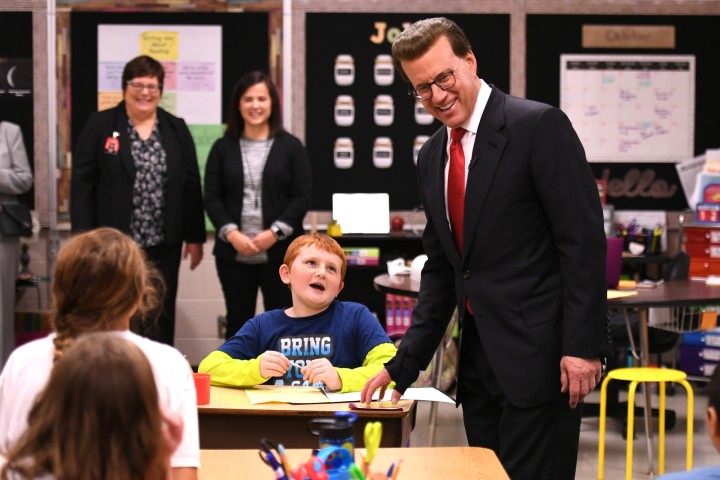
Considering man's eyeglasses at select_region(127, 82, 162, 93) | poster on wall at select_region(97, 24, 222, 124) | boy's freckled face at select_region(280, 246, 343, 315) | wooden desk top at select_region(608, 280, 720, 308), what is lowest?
wooden desk top at select_region(608, 280, 720, 308)

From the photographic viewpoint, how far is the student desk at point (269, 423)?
8.85 feet

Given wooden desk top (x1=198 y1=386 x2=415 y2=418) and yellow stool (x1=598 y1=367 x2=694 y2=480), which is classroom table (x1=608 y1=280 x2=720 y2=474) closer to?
yellow stool (x1=598 y1=367 x2=694 y2=480)

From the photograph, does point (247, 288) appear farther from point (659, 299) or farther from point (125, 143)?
point (659, 299)

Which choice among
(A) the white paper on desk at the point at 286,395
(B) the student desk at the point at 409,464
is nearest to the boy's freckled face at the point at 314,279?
(A) the white paper on desk at the point at 286,395

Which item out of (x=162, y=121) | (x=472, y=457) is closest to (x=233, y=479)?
(x=472, y=457)

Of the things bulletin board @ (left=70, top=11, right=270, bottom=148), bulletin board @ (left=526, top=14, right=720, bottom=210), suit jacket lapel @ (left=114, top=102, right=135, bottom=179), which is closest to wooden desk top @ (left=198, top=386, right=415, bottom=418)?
suit jacket lapel @ (left=114, top=102, right=135, bottom=179)

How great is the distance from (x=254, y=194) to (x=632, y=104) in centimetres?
290

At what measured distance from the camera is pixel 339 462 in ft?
5.88

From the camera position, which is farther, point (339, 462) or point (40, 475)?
point (339, 462)

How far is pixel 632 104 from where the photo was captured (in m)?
6.93

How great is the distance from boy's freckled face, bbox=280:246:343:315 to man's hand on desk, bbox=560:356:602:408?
43.4 inches

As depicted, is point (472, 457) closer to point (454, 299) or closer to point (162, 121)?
point (454, 299)

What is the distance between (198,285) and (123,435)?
547 cm

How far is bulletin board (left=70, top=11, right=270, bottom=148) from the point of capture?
6742 millimetres
